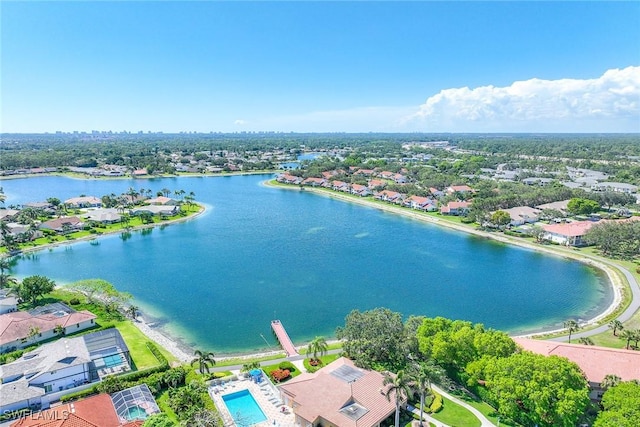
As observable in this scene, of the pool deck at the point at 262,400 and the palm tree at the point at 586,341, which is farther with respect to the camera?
the palm tree at the point at 586,341

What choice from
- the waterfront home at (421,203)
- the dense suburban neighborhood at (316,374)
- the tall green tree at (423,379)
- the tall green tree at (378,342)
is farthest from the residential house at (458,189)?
the tall green tree at (423,379)

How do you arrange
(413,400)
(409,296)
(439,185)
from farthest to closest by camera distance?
(439,185)
(409,296)
(413,400)

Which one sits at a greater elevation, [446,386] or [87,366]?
[87,366]

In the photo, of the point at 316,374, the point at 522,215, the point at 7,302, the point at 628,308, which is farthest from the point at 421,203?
the point at 7,302

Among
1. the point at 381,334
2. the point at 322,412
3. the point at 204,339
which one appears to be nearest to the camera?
the point at 322,412

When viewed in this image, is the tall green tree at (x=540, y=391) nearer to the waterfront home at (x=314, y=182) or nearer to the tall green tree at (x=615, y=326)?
the tall green tree at (x=615, y=326)

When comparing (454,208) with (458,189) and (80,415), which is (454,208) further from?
(80,415)

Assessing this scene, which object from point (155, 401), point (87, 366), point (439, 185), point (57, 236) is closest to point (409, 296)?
point (155, 401)

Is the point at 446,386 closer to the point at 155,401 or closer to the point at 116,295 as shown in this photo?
the point at 155,401
